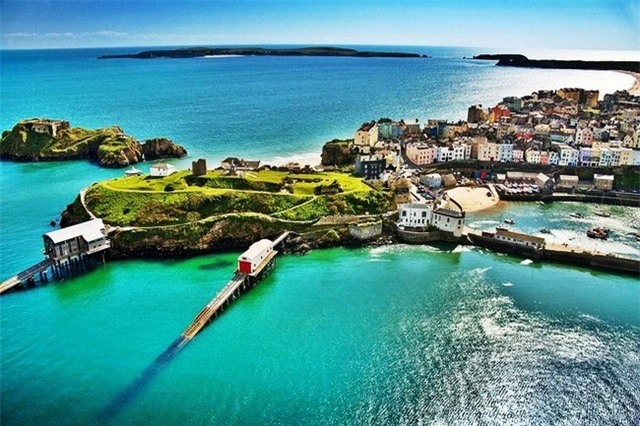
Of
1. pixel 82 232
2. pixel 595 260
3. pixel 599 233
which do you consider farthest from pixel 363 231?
pixel 82 232

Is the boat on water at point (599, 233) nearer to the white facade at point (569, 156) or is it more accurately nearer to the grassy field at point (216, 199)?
the grassy field at point (216, 199)

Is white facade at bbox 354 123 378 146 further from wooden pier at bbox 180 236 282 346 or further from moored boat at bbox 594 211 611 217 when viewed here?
wooden pier at bbox 180 236 282 346

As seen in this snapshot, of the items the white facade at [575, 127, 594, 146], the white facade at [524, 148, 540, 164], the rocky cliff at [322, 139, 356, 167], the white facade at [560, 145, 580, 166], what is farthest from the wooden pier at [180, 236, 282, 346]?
the white facade at [575, 127, 594, 146]

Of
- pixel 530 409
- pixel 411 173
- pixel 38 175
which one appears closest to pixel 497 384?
pixel 530 409

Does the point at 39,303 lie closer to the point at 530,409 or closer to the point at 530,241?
the point at 530,409

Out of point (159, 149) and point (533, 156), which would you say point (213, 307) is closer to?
point (159, 149)

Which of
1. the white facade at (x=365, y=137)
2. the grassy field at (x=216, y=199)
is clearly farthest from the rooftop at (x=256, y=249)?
the white facade at (x=365, y=137)
